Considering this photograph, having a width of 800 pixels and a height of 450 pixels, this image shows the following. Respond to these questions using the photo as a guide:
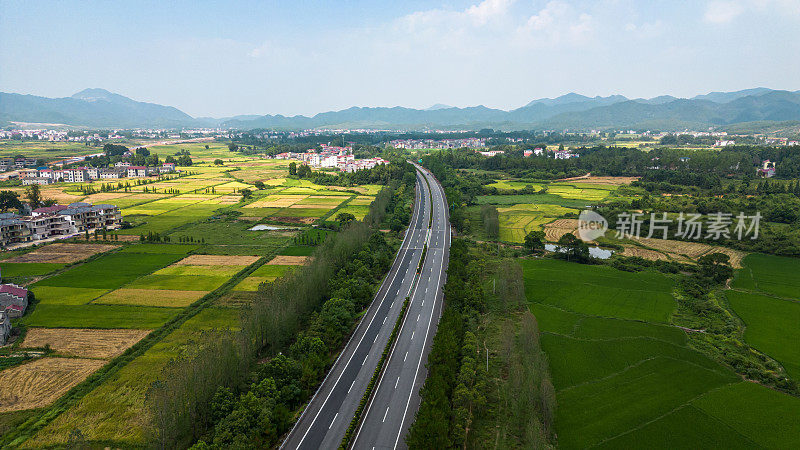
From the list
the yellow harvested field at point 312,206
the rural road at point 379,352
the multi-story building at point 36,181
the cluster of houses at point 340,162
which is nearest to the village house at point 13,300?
the rural road at point 379,352

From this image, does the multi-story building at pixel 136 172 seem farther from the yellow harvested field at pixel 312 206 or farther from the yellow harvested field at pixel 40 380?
the yellow harvested field at pixel 40 380

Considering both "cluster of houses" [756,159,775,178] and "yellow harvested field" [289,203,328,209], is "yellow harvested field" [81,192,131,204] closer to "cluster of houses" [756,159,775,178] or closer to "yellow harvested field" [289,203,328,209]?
"yellow harvested field" [289,203,328,209]

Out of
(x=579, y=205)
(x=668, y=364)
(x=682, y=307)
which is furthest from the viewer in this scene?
(x=579, y=205)

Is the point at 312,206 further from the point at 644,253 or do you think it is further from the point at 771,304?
the point at 771,304

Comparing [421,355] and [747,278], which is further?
[747,278]

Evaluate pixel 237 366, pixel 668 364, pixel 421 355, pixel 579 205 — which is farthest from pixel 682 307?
pixel 579 205

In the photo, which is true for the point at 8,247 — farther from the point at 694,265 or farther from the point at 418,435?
the point at 694,265

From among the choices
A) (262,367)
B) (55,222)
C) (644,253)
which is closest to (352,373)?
(262,367)
